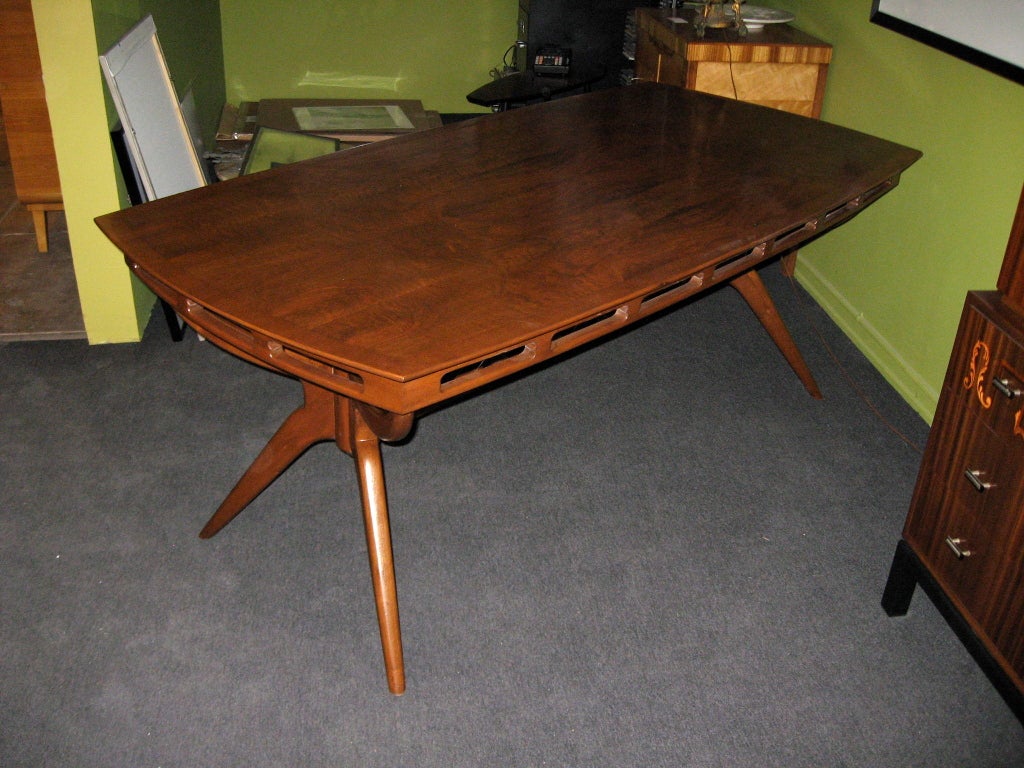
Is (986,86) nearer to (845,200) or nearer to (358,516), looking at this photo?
(845,200)

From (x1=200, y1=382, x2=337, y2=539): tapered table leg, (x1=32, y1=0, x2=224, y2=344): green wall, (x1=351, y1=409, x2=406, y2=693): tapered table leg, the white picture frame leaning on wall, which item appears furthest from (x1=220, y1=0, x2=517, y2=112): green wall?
(x1=351, y1=409, x2=406, y2=693): tapered table leg

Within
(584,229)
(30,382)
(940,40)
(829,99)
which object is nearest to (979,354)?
(584,229)

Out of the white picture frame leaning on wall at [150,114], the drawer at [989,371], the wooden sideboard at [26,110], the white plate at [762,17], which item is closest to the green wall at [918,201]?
the white plate at [762,17]

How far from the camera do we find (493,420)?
2.43 meters

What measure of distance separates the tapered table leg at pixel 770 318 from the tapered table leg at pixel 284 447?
3.60 feet

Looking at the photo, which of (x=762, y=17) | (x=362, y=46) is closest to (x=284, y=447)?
(x=762, y=17)

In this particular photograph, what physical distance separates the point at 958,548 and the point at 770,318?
953 mm

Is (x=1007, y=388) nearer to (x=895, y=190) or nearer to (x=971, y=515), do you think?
(x=971, y=515)

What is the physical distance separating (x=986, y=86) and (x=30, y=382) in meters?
2.53

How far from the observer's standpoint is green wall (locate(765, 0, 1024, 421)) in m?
2.20

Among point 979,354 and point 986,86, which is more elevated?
point 986,86

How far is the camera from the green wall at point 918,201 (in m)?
2.20

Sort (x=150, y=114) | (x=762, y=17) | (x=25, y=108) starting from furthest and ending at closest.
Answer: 1. (x=762, y=17)
2. (x=25, y=108)
3. (x=150, y=114)

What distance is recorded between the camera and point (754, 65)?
2857mm
